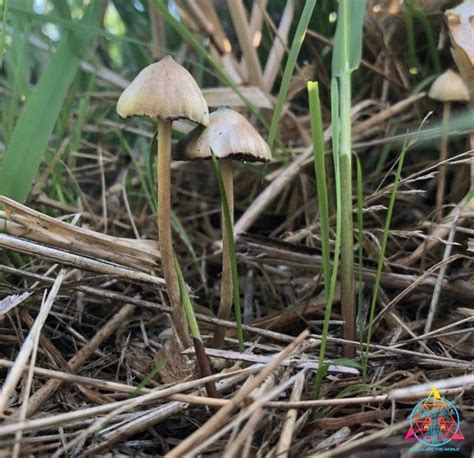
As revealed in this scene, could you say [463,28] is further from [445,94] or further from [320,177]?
[320,177]

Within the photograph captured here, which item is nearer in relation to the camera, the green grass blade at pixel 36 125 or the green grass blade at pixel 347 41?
the green grass blade at pixel 347 41

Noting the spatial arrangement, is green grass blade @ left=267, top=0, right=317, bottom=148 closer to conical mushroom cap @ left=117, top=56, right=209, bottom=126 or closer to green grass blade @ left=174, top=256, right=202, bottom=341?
conical mushroom cap @ left=117, top=56, right=209, bottom=126

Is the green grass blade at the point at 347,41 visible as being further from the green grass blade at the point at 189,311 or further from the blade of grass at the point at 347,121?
the green grass blade at the point at 189,311

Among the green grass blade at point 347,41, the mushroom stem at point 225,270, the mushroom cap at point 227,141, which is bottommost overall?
the mushroom stem at point 225,270

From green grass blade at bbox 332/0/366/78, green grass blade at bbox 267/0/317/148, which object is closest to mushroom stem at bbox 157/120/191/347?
green grass blade at bbox 267/0/317/148

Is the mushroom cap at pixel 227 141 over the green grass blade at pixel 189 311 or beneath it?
over

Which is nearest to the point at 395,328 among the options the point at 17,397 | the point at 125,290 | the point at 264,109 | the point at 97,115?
the point at 125,290

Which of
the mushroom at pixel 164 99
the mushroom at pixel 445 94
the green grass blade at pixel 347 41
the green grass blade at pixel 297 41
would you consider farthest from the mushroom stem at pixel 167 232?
the mushroom at pixel 445 94
